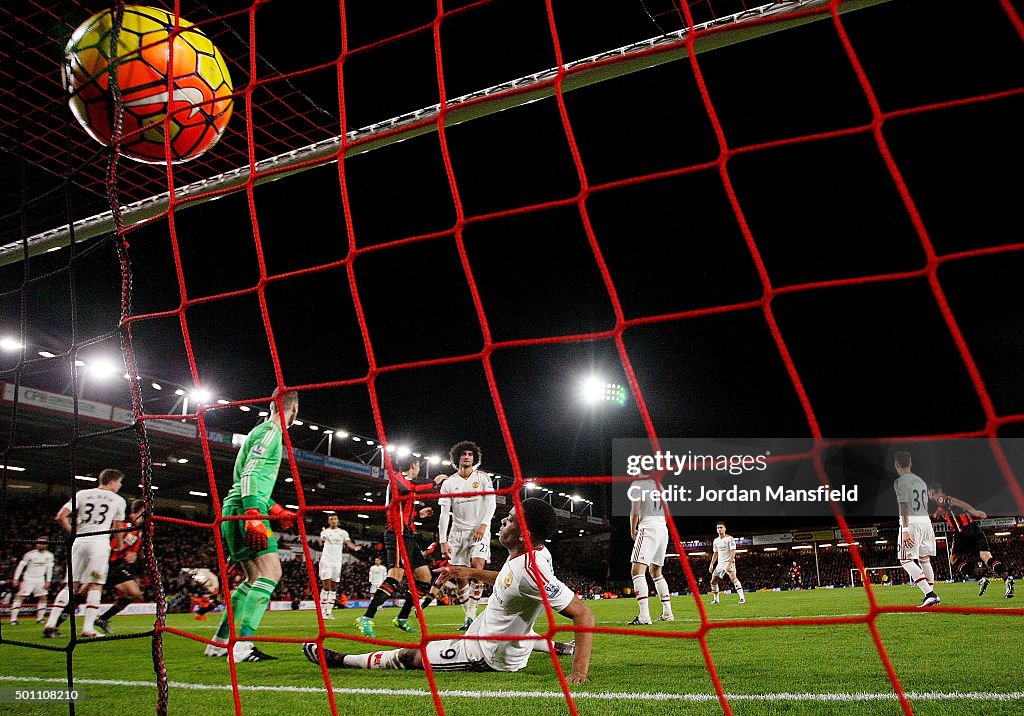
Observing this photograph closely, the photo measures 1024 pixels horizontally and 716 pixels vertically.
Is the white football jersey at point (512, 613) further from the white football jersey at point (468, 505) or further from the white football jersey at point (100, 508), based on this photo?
the white football jersey at point (100, 508)

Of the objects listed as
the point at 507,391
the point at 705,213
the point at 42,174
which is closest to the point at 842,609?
the point at 42,174

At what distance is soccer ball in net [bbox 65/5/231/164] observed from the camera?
9.61 feet

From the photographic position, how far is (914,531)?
21.6 ft

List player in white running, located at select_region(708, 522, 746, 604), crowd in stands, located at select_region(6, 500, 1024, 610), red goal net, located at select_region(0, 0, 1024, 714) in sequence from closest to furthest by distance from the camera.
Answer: red goal net, located at select_region(0, 0, 1024, 714)
player in white running, located at select_region(708, 522, 746, 604)
crowd in stands, located at select_region(6, 500, 1024, 610)

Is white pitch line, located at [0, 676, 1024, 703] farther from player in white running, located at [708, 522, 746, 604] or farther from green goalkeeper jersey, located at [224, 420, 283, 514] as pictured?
player in white running, located at [708, 522, 746, 604]

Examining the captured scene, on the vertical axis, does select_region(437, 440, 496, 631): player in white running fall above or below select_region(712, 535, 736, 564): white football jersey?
above

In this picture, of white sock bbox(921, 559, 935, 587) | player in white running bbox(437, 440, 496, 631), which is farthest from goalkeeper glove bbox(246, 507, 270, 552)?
white sock bbox(921, 559, 935, 587)

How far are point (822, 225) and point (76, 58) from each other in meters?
20.8

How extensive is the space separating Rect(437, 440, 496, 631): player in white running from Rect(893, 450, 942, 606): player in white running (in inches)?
149

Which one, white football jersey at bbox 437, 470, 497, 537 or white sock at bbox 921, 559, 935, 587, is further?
white sock at bbox 921, 559, 935, 587

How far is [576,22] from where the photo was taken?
758 centimetres

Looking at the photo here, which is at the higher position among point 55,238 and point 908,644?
point 55,238

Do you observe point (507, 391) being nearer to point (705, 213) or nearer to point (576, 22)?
point (705, 213)

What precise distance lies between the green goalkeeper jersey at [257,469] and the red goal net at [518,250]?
1.64 feet
